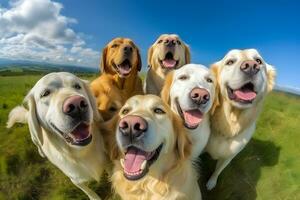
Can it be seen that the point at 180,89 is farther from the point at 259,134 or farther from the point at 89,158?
the point at 259,134

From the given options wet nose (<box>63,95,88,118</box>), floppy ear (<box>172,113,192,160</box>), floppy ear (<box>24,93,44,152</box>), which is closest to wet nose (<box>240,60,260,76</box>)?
floppy ear (<box>172,113,192,160</box>)

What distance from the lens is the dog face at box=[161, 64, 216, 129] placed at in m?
4.46

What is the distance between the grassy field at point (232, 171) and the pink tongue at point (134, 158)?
2.10 m

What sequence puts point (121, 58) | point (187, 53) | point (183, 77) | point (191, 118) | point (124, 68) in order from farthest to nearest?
point (187, 53) < point (124, 68) < point (121, 58) < point (183, 77) < point (191, 118)

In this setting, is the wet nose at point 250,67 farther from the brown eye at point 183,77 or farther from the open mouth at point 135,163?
the open mouth at point 135,163

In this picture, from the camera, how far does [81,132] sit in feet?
13.8

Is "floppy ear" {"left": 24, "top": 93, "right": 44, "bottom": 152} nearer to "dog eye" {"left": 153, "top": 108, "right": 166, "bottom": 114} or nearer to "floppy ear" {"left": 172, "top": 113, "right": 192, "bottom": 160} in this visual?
"dog eye" {"left": 153, "top": 108, "right": 166, "bottom": 114}

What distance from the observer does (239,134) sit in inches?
212

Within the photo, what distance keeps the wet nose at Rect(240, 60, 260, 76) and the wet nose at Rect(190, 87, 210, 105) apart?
0.60m

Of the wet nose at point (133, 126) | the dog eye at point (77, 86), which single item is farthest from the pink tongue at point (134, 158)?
the dog eye at point (77, 86)

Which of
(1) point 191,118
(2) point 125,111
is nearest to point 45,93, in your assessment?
(2) point 125,111

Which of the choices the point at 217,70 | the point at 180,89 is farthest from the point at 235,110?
the point at 180,89

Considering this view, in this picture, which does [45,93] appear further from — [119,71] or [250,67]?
[250,67]

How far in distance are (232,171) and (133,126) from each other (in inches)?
134
